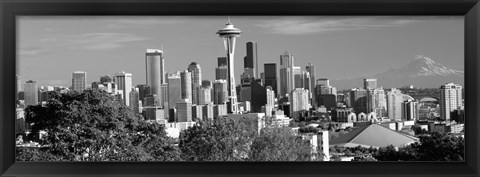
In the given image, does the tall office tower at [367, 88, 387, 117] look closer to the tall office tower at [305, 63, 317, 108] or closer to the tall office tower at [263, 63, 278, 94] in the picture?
the tall office tower at [305, 63, 317, 108]

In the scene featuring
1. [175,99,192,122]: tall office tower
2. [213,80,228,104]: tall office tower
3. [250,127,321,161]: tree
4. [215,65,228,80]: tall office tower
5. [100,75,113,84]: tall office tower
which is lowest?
[250,127,321,161]: tree

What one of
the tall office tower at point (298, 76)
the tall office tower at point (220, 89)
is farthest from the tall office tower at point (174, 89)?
the tall office tower at point (298, 76)

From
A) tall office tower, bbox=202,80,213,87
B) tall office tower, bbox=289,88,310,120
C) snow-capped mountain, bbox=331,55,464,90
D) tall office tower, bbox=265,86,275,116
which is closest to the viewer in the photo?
snow-capped mountain, bbox=331,55,464,90

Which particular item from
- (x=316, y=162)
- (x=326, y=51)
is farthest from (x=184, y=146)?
(x=316, y=162)

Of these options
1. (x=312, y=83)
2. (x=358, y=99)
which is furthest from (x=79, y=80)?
(x=358, y=99)

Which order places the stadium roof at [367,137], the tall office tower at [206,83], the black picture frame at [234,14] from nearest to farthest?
the black picture frame at [234,14] < the stadium roof at [367,137] < the tall office tower at [206,83]

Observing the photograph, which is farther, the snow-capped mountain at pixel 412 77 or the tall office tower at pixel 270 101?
the tall office tower at pixel 270 101

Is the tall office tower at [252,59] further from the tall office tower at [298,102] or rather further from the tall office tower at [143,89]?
the tall office tower at [143,89]

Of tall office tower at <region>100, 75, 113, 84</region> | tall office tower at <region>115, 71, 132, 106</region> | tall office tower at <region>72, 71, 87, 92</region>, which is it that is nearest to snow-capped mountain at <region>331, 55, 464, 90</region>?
tall office tower at <region>115, 71, 132, 106</region>
